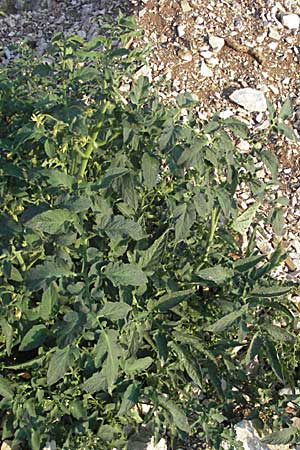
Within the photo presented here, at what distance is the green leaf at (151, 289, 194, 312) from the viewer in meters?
2.56

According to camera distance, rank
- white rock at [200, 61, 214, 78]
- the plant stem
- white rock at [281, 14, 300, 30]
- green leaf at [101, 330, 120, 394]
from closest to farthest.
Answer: green leaf at [101, 330, 120, 394]
the plant stem
white rock at [200, 61, 214, 78]
white rock at [281, 14, 300, 30]

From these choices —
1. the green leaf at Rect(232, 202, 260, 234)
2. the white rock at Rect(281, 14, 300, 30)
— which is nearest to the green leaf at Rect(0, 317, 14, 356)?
the green leaf at Rect(232, 202, 260, 234)

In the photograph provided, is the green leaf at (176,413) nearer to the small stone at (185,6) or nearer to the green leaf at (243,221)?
the green leaf at (243,221)

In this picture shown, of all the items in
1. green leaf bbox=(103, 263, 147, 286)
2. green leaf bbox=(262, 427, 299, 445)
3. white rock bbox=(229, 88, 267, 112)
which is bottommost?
green leaf bbox=(262, 427, 299, 445)

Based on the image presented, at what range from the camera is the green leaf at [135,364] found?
252 centimetres

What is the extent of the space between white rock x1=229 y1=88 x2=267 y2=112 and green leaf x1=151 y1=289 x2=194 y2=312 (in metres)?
1.59

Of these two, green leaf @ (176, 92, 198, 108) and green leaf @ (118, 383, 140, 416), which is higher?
green leaf @ (176, 92, 198, 108)

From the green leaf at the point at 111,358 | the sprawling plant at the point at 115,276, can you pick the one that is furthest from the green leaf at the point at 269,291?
the green leaf at the point at 111,358

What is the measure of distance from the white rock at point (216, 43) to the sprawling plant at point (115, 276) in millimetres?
1439

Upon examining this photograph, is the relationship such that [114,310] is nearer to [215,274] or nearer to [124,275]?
[124,275]

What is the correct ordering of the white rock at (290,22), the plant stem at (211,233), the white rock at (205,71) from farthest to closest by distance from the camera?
the white rock at (290,22) → the white rock at (205,71) → the plant stem at (211,233)

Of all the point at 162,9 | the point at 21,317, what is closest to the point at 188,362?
the point at 21,317

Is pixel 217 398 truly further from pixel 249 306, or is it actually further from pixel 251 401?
pixel 249 306

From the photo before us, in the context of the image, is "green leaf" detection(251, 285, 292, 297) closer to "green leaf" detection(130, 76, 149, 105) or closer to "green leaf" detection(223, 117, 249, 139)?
"green leaf" detection(223, 117, 249, 139)
